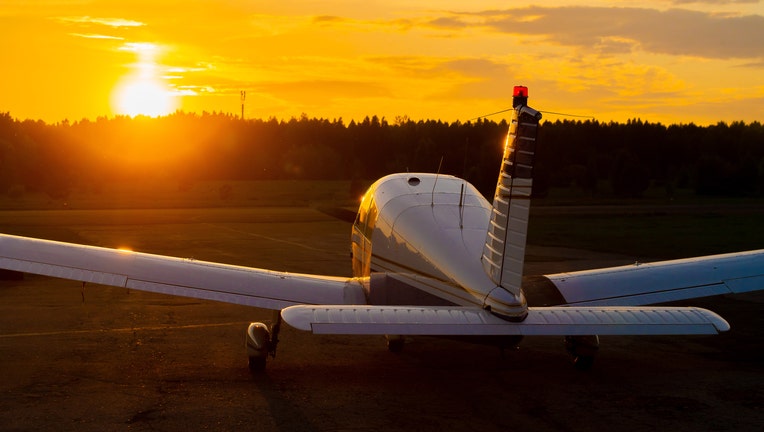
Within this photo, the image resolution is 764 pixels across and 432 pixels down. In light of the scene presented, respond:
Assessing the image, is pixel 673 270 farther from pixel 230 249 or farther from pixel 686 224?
pixel 686 224

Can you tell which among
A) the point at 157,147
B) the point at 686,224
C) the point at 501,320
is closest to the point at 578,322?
the point at 501,320

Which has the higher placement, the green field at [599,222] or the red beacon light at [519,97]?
the red beacon light at [519,97]

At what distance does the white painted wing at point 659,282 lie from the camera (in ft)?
41.2

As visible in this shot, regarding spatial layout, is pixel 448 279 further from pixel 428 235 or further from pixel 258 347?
pixel 258 347

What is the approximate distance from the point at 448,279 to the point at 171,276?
Answer: 4219 mm

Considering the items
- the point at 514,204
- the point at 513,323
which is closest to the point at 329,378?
the point at 513,323

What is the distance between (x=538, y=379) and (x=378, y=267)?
108 inches

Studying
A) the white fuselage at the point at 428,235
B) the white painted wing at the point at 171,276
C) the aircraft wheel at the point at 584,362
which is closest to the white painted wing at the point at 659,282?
the aircraft wheel at the point at 584,362

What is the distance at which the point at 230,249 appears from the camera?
3038cm

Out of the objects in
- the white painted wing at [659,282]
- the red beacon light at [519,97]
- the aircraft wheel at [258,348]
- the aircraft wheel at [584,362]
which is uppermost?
the red beacon light at [519,97]

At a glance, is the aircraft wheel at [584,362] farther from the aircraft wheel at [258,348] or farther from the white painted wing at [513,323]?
the aircraft wheel at [258,348]

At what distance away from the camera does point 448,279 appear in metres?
10.6

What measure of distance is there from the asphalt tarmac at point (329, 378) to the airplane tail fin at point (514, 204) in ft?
5.36

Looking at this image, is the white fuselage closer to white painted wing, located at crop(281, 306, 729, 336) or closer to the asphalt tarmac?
white painted wing, located at crop(281, 306, 729, 336)
